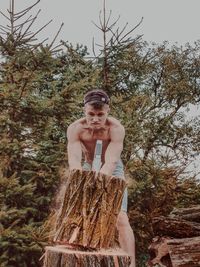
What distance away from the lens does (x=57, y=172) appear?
7133mm

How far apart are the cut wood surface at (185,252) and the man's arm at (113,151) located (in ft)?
8.93

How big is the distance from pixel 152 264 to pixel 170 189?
370cm

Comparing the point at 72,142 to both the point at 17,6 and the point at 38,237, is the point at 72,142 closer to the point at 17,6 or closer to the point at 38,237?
the point at 38,237

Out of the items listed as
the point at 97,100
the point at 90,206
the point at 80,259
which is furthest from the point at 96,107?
the point at 80,259

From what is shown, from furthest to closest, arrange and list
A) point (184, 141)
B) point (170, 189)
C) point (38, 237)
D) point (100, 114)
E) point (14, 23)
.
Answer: point (184, 141), point (170, 189), point (14, 23), point (38, 237), point (100, 114)

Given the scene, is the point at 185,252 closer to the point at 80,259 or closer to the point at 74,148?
the point at 74,148

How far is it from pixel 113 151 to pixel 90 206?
2.02 ft

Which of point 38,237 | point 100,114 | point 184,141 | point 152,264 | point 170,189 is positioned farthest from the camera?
point 184,141

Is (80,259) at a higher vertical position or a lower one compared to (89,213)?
lower

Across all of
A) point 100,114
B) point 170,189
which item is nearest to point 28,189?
point 100,114

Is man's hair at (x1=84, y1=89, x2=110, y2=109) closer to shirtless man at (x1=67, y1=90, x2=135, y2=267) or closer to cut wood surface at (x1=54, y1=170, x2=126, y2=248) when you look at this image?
shirtless man at (x1=67, y1=90, x2=135, y2=267)

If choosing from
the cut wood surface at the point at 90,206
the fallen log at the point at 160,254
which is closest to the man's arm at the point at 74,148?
the cut wood surface at the point at 90,206

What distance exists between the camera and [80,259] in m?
2.50

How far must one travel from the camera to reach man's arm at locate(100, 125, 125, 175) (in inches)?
127
